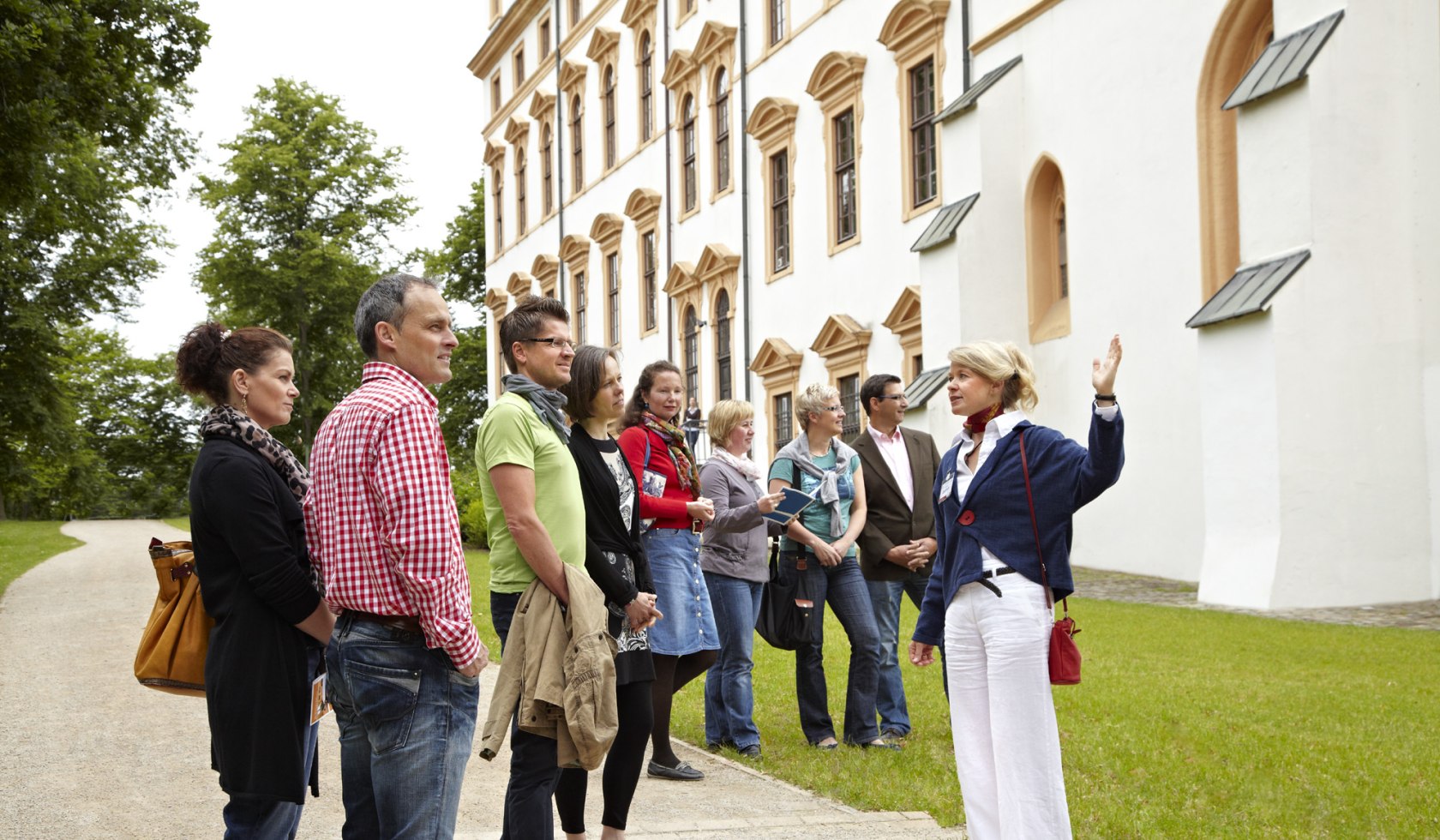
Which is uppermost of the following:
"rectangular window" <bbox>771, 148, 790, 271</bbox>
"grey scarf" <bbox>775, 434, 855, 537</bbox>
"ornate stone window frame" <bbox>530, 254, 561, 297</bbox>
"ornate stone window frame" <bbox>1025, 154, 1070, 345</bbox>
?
"ornate stone window frame" <bbox>530, 254, 561, 297</bbox>

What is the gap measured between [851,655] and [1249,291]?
31.8 feet

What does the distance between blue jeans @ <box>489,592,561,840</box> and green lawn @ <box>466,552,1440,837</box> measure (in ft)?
7.26

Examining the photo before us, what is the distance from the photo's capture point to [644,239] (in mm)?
35781

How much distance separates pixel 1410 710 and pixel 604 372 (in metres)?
6.24

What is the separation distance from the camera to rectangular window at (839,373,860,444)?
81.6 ft

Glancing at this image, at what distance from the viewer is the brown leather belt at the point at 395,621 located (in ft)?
12.1

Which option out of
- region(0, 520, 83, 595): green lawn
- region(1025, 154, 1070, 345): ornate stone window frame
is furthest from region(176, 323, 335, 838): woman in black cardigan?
region(1025, 154, 1070, 345): ornate stone window frame

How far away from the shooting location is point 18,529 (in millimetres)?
41406

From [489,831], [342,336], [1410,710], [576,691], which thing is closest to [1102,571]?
[1410,710]

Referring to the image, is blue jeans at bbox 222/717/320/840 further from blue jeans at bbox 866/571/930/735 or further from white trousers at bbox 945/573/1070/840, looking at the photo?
blue jeans at bbox 866/571/930/735

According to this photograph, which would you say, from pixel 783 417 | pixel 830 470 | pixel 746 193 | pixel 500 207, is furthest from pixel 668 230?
pixel 830 470

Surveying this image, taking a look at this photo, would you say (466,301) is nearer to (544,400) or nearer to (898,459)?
(898,459)

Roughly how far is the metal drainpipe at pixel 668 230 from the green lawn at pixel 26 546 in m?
13.5

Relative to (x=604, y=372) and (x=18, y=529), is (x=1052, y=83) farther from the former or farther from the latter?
(x=18, y=529)
